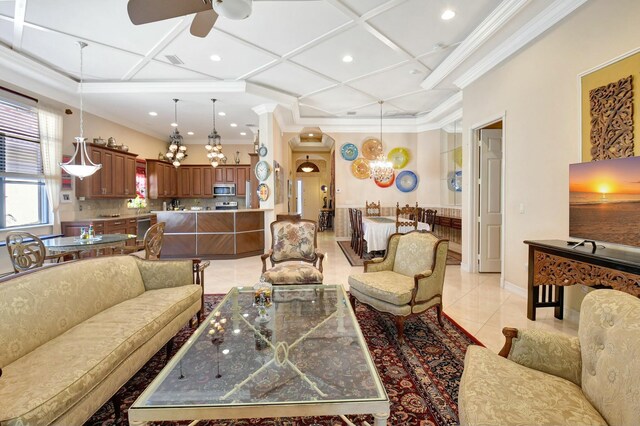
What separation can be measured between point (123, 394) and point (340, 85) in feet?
18.4

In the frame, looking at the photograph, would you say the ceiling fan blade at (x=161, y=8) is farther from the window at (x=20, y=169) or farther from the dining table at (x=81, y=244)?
the window at (x=20, y=169)

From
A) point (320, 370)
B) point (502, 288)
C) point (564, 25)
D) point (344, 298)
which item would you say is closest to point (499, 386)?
point (320, 370)

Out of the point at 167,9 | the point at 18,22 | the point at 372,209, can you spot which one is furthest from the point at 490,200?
the point at 18,22

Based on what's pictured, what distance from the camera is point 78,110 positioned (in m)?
6.16

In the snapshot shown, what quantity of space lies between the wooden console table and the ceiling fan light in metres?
3.28

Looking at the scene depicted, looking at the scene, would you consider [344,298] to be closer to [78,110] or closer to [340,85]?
[340,85]

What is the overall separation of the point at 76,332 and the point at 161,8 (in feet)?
8.19

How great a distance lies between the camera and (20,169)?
16.5 ft

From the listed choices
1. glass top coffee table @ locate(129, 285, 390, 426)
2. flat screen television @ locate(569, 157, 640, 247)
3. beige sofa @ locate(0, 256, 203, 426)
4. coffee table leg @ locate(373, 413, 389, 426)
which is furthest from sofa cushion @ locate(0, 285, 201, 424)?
flat screen television @ locate(569, 157, 640, 247)

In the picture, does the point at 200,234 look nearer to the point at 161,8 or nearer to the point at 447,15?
the point at 161,8

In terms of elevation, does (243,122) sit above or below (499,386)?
above

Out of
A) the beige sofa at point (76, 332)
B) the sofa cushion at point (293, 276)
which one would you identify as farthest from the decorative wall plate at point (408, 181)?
the beige sofa at point (76, 332)

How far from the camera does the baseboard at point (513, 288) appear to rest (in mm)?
3918

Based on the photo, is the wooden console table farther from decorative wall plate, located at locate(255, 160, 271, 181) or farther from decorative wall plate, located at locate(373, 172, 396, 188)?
decorative wall plate, located at locate(373, 172, 396, 188)
